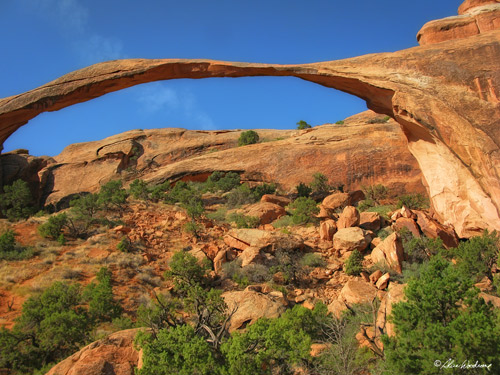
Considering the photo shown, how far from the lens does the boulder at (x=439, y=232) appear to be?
12.3m

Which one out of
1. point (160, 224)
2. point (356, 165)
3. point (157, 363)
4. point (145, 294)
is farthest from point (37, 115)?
point (356, 165)

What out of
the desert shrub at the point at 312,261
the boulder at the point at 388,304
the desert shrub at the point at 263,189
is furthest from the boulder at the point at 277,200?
the boulder at the point at 388,304

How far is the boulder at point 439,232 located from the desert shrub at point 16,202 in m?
16.5

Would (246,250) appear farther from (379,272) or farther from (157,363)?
(157,363)

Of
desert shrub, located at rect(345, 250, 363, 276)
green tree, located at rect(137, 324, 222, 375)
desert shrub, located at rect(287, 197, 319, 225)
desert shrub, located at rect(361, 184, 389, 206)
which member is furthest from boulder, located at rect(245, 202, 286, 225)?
green tree, located at rect(137, 324, 222, 375)

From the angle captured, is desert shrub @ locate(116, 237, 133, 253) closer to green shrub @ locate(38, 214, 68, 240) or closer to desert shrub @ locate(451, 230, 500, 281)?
green shrub @ locate(38, 214, 68, 240)

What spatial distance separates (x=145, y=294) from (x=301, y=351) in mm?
5699

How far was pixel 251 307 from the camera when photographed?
8.87m

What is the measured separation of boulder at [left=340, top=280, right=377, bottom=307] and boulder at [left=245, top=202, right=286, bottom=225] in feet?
22.0

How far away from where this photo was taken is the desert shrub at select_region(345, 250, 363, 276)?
38.1 ft

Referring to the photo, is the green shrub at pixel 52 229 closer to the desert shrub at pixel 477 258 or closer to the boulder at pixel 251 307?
the boulder at pixel 251 307

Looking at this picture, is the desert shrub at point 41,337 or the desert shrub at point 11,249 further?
the desert shrub at point 11,249

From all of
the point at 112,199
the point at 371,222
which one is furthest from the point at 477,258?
the point at 112,199

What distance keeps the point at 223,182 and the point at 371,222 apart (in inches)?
378
